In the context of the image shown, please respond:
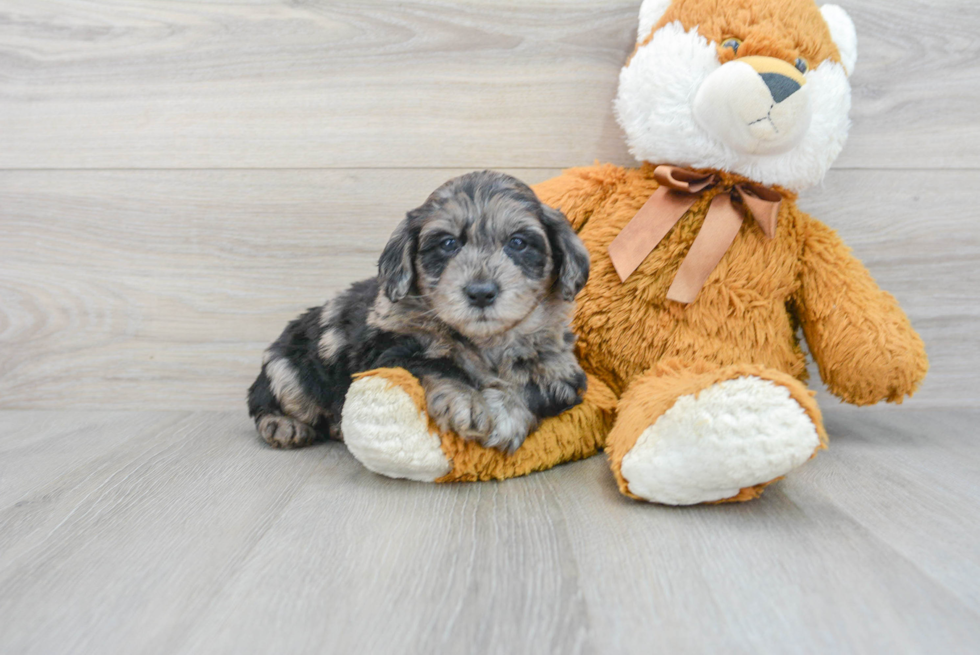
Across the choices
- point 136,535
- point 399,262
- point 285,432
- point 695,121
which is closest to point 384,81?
point 399,262

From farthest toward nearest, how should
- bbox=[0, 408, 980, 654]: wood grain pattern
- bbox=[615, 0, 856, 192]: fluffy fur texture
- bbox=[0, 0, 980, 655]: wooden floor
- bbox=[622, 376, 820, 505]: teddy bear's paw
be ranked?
1. bbox=[0, 0, 980, 655]: wooden floor
2. bbox=[615, 0, 856, 192]: fluffy fur texture
3. bbox=[622, 376, 820, 505]: teddy bear's paw
4. bbox=[0, 408, 980, 654]: wood grain pattern

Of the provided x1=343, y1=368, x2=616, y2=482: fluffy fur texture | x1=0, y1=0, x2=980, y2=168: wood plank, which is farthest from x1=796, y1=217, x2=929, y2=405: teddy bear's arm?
x1=343, y1=368, x2=616, y2=482: fluffy fur texture

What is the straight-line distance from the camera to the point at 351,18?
2.06m

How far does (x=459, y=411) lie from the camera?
1.42 metres

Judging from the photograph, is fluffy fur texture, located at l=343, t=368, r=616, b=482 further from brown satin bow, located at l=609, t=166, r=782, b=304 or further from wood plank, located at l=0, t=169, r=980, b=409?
wood plank, located at l=0, t=169, r=980, b=409

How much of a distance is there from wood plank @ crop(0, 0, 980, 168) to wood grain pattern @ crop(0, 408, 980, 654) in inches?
39.1

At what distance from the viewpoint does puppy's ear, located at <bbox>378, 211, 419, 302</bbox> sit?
4.87 ft

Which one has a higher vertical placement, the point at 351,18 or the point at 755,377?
the point at 351,18

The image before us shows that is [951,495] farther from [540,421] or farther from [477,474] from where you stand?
[477,474]

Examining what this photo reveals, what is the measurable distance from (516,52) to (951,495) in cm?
163

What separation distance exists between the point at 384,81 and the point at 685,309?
3.78ft

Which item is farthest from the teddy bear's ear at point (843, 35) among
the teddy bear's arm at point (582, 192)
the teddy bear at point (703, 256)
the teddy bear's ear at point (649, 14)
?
the teddy bear's arm at point (582, 192)

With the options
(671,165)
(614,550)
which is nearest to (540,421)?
(614,550)

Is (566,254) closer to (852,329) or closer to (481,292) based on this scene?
(481,292)
